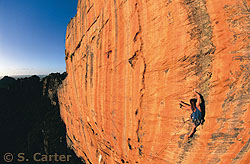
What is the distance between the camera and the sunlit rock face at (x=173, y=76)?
125 inches

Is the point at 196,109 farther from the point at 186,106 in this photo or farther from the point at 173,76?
the point at 173,76

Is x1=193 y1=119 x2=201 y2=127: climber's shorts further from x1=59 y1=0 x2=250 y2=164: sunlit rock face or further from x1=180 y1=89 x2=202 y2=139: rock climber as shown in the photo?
x1=59 y1=0 x2=250 y2=164: sunlit rock face

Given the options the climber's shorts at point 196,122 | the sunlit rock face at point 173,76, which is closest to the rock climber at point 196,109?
the climber's shorts at point 196,122

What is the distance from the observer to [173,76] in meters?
3.84

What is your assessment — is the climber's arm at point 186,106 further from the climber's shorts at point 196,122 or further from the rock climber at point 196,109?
the climber's shorts at point 196,122

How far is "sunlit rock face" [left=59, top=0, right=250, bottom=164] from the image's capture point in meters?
3.18

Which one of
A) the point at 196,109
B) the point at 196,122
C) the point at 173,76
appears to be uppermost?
the point at 173,76

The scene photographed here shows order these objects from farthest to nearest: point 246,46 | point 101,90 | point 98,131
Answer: point 98,131 → point 101,90 → point 246,46

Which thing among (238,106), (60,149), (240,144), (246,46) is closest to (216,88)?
(238,106)

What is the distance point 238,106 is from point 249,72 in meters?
0.89

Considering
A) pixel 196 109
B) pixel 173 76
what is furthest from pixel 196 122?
pixel 173 76

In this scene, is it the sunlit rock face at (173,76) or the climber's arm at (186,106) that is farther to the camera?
the climber's arm at (186,106)

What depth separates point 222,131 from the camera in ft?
11.4

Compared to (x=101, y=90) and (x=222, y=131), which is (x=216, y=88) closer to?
(x=222, y=131)
